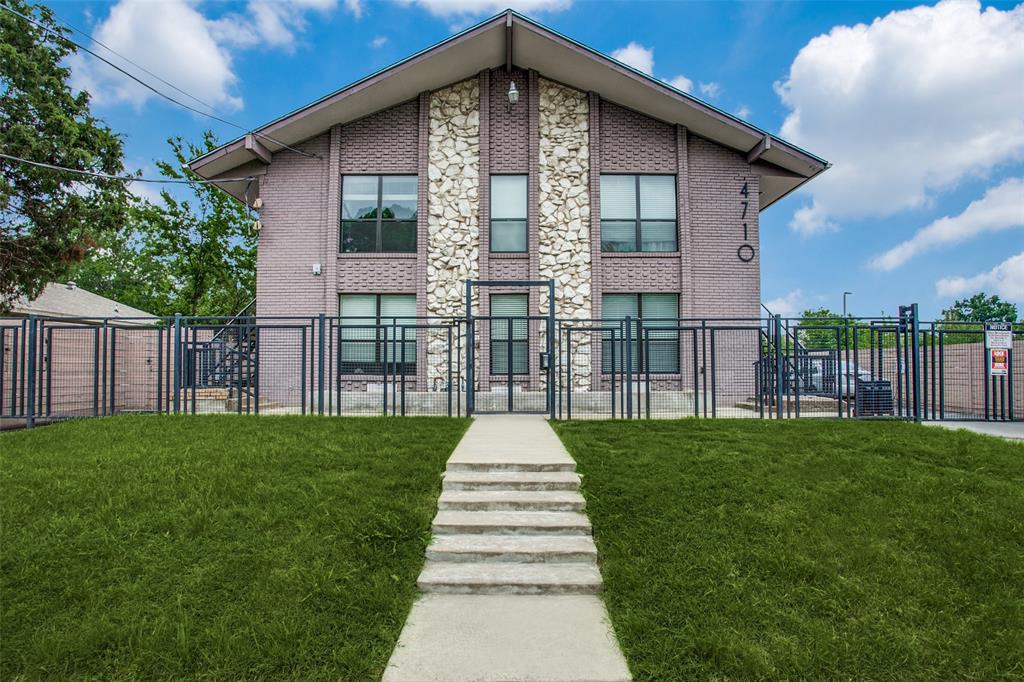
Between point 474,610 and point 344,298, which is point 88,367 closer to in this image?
point 344,298

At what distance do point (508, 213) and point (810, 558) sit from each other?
11.2 m

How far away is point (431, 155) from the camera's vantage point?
14.4 m

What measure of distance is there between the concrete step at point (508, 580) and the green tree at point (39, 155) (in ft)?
64.3

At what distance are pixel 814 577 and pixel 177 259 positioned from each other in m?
32.0

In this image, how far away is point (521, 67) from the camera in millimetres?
14445

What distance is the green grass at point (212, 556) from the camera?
11.5 feet

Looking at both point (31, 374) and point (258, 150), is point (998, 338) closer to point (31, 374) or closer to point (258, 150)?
point (258, 150)

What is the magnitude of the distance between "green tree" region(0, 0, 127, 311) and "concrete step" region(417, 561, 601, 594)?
19.6 meters

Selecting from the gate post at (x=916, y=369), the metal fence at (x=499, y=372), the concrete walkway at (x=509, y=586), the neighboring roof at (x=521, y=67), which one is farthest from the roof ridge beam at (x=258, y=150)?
the gate post at (x=916, y=369)

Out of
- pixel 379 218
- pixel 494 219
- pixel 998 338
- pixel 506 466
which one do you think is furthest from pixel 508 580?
pixel 998 338

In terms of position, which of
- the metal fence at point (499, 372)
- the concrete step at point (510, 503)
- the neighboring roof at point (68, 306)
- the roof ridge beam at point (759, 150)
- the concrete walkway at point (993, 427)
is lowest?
the concrete step at point (510, 503)

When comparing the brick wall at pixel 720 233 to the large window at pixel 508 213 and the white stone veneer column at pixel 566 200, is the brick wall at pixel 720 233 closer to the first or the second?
the white stone veneer column at pixel 566 200

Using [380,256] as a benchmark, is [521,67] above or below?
above

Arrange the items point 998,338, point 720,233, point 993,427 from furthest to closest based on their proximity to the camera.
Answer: point 720,233, point 998,338, point 993,427
